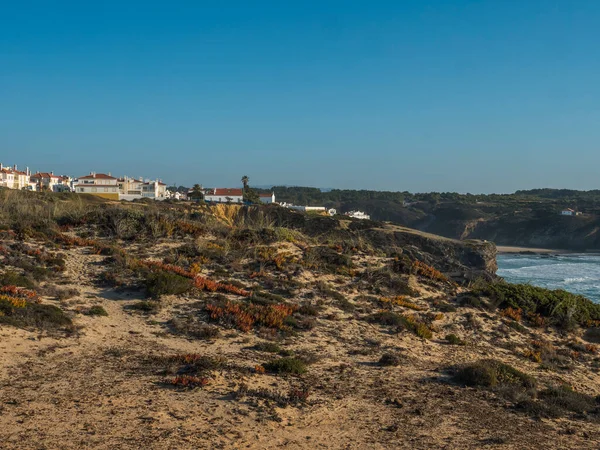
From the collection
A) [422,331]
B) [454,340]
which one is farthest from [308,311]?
[454,340]

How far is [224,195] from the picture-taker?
105 meters

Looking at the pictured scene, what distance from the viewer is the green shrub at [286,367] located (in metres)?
10.5

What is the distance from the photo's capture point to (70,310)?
43.7 feet

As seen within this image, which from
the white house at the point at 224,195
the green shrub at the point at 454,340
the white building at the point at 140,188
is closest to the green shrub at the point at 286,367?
the green shrub at the point at 454,340

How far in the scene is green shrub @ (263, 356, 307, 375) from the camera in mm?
10500

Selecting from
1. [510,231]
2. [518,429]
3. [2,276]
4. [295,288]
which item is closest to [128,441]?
[518,429]

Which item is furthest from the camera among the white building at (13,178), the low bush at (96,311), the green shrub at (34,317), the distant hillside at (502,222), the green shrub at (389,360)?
the distant hillside at (502,222)

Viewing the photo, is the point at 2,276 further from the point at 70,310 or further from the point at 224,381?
the point at 224,381

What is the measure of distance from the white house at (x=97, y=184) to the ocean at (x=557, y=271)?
6321 centimetres

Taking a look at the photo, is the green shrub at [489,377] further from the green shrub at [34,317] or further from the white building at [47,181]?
the white building at [47,181]

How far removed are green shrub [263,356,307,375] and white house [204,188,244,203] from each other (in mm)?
92707

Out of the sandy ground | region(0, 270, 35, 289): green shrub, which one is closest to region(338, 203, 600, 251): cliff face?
the sandy ground

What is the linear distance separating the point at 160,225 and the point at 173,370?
45.5ft

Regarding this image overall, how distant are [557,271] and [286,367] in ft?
211
